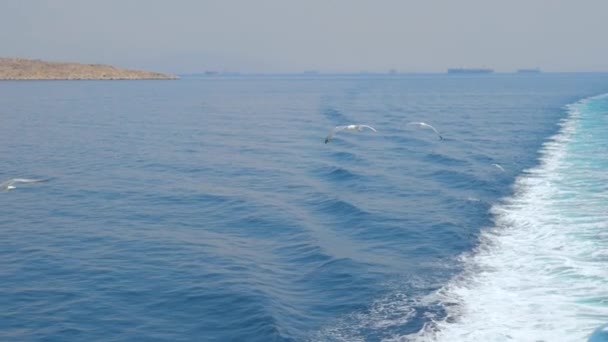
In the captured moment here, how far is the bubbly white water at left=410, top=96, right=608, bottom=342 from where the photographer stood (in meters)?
15.0

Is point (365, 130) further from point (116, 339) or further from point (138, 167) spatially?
point (116, 339)

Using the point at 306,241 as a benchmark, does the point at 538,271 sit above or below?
→ above

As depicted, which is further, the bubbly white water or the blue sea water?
the blue sea water

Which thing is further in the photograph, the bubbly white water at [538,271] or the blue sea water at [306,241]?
the blue sea water at [306,241]

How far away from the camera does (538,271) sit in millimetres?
19078

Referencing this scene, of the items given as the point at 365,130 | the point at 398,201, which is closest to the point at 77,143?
the point at 365,130

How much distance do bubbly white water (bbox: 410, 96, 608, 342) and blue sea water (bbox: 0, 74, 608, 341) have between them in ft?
0.22

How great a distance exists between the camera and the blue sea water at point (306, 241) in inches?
630

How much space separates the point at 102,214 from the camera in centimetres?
2667

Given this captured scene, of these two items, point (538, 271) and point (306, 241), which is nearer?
point (538, 271)

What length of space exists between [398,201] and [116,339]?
16.2 m

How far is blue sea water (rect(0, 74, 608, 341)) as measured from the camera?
16.0 meters

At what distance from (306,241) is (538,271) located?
289 inches

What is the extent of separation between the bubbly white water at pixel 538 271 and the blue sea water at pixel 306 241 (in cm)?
7
